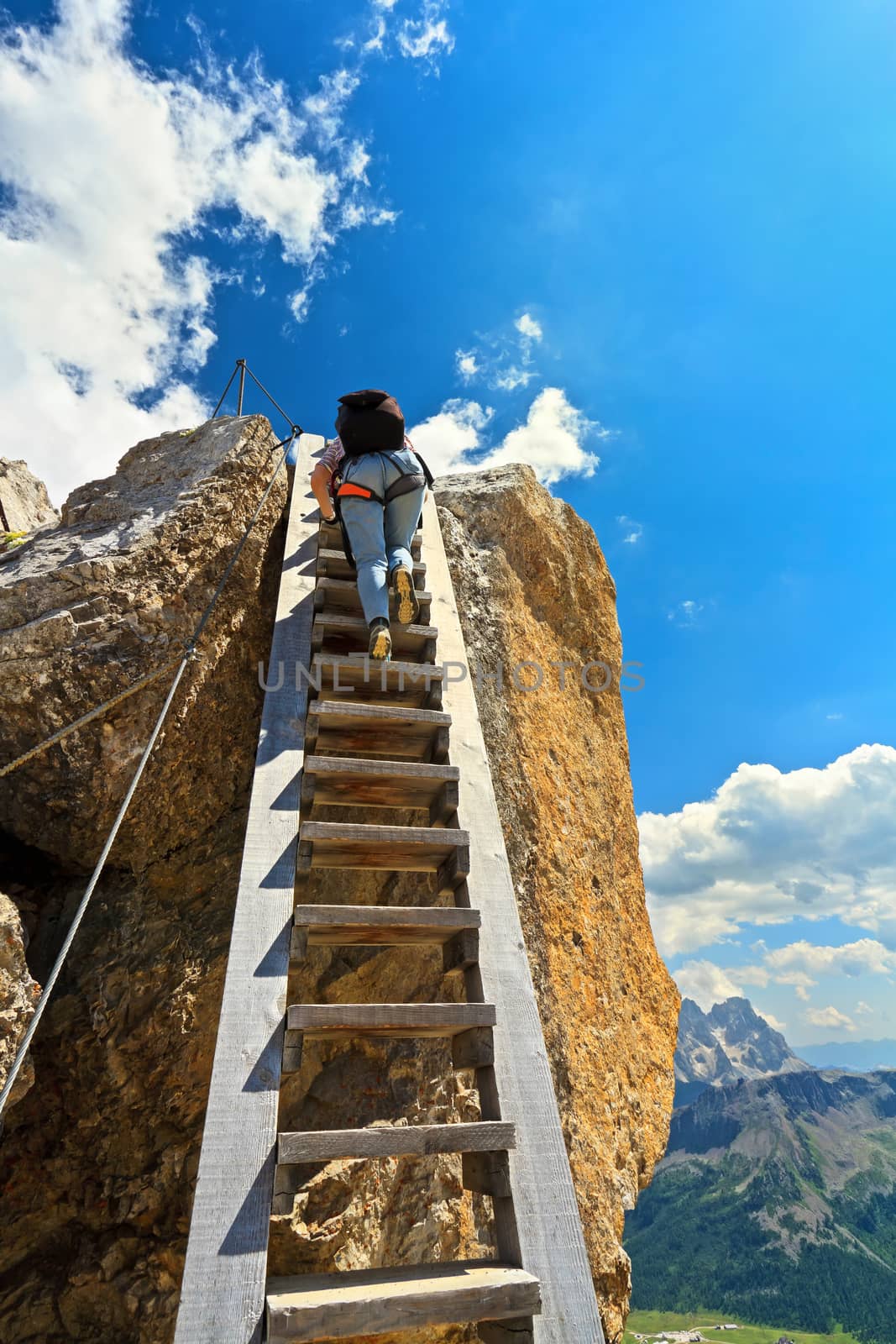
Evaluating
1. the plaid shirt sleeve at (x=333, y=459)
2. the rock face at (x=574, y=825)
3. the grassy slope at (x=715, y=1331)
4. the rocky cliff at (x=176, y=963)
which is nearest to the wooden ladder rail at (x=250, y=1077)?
the rocky cliff at (x=176, y=963)

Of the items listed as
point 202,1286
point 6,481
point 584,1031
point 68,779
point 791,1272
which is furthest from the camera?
point 791,1272

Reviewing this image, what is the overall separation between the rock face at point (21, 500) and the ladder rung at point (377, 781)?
26.5ft

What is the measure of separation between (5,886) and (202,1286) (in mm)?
3146

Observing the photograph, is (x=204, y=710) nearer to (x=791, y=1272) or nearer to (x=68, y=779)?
(x=68, y=779)

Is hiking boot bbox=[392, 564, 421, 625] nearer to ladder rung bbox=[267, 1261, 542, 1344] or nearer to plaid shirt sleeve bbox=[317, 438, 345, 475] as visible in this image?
plaid shirt sleeve bbox=[317, 438, 345, 475]

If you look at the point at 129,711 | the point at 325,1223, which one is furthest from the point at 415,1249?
the point at 129,711

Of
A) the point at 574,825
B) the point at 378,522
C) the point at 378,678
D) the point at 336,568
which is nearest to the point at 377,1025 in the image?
the point at 378,678

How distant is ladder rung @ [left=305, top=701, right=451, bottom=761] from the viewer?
4.48 meters

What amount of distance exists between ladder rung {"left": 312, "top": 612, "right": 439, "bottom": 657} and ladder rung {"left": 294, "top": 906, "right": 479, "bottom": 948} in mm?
2278

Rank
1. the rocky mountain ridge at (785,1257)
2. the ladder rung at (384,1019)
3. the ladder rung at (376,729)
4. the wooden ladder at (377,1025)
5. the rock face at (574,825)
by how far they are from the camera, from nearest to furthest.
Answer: the wooden ladder at (377,1025)
the ladder rung at (384,1019)
the ladder rung at (376,729)
the rock face at (574,825)
the rocky mountain ridge at (785,1257)

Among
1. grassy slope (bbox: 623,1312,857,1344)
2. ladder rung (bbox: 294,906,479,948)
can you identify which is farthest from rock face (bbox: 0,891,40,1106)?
grassy slope (bbox: 623,1312,857,1344)

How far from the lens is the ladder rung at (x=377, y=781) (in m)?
4.10

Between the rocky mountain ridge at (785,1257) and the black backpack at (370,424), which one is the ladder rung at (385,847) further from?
the rocky mountain ridge at (785,1257)

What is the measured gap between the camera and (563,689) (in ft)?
25.5
